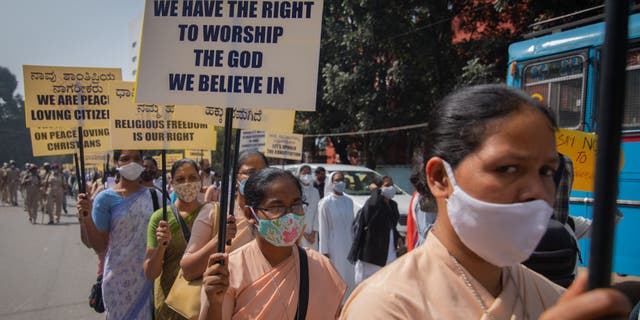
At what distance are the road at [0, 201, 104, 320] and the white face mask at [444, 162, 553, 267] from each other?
6398 millimetres

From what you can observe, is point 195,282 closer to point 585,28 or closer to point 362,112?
point 585,28

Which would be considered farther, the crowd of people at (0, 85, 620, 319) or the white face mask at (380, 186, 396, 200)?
the white face mask at (380, 186, 396, 200)

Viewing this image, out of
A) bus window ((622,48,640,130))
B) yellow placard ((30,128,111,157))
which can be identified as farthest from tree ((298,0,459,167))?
yellow placard ((30,128,111,157))

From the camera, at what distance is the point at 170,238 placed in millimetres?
3801

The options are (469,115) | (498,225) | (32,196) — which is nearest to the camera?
(498,225)

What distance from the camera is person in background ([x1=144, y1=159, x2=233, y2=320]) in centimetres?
376

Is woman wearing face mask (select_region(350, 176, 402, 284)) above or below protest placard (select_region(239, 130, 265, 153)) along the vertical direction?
below

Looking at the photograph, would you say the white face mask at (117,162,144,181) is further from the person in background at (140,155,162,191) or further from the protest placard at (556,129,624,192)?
the protest placard at (556,129,624,192)

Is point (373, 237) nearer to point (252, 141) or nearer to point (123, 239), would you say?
point (252, 141)

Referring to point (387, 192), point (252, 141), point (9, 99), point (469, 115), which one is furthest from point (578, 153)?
point (9, 99)

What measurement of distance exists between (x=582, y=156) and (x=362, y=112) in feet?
51.4

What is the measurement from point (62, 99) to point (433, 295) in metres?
4.64

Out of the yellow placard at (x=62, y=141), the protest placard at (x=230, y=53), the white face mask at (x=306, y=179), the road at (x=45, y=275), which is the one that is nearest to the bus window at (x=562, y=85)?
the protest placard at (x=230, y=53)

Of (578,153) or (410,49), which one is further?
(410,49)
